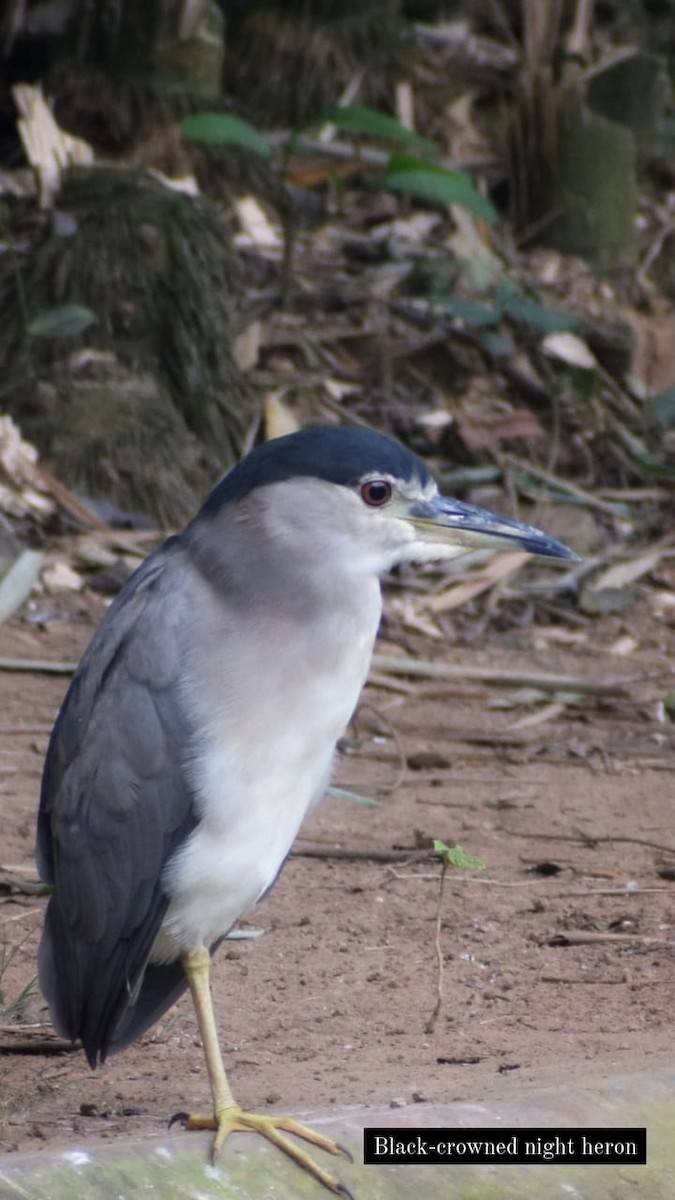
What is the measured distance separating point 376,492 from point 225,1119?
4.56 feet

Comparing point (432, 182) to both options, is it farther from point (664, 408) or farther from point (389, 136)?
point (664, 408)

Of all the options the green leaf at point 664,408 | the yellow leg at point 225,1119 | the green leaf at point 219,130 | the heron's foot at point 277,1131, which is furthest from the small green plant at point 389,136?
the heron's foot at point 277,1131

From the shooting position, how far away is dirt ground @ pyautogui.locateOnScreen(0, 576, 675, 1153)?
3.90 metres

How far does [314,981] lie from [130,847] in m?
1.00

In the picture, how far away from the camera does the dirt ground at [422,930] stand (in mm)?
3904

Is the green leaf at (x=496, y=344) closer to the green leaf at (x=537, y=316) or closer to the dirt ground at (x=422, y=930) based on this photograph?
the green leaf at (x=537, y=316)

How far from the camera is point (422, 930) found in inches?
192

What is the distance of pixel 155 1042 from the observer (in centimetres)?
441

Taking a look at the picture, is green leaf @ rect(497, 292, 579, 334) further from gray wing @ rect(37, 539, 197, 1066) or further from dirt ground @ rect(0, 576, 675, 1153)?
gray wing @ rect(37, 539, 197, 1066)

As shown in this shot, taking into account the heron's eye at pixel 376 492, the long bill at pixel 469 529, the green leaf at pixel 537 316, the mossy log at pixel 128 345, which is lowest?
the green leaf at pixel 537 316

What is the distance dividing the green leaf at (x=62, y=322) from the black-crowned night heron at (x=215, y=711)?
13.8ft

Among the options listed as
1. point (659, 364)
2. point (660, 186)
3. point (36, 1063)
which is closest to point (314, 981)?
point (36, 1063)

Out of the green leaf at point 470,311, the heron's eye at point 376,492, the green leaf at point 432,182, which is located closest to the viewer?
the heron's eye at point 376,492

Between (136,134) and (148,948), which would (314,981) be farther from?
(136,134)
